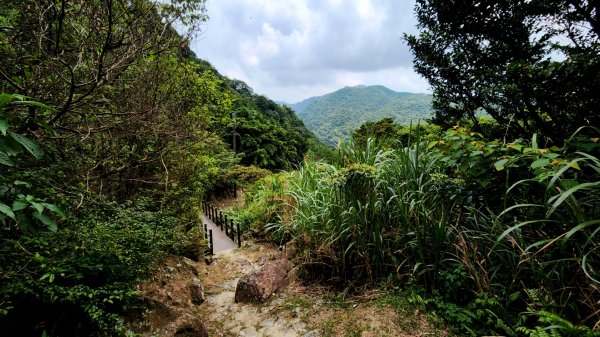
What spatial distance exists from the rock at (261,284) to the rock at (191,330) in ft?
2.40

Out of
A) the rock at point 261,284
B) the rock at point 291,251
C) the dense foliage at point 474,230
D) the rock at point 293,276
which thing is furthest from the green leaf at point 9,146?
the rock at point 291,251

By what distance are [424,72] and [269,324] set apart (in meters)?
3.92

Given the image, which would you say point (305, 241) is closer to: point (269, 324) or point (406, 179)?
point (269, 324)

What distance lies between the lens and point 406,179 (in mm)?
2904

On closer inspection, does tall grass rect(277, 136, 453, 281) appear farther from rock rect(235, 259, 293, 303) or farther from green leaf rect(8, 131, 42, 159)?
green leaf rect(8, 131, 42, 159)

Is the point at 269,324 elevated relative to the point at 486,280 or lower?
lower

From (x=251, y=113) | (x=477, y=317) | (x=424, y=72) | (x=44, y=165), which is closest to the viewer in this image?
(x=477, y=317)

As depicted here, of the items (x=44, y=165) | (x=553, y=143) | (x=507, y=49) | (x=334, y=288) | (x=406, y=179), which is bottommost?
(x=334, y=288)

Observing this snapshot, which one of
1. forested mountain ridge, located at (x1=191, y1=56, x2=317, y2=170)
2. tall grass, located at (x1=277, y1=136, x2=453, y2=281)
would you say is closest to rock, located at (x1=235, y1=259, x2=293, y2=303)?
tall grass, located at (x1=277, y1=136, x2=453, y2=281)

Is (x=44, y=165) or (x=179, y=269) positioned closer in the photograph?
(x=44, y=165)

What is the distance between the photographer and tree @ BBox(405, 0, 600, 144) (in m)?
2.62

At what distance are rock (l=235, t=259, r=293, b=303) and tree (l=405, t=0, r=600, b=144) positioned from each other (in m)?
3.17

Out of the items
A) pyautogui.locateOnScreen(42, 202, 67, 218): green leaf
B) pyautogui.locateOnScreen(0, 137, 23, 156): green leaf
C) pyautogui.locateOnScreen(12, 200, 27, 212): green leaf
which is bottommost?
pyautogui.locateOnScreen(42, 202, 67, 218): green leaf

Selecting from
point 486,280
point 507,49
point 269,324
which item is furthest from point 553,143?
point 269,324
